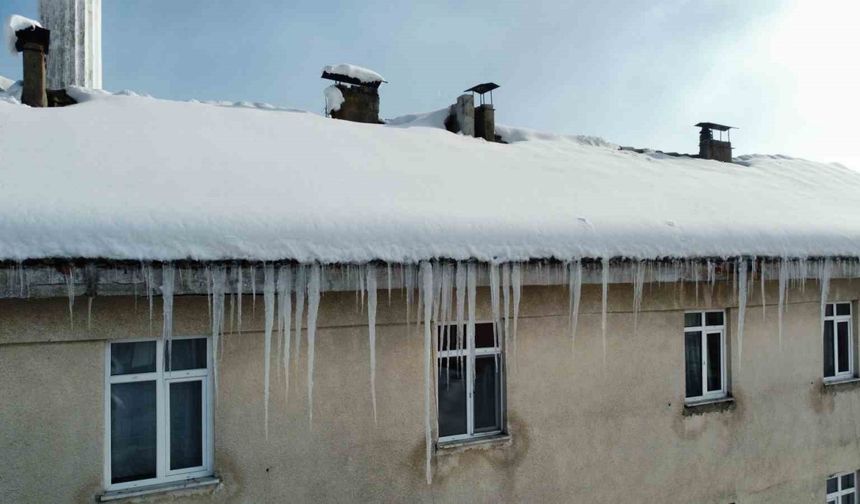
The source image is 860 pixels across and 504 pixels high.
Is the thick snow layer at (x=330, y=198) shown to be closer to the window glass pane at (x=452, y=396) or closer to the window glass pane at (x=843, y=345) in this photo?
the window glass pane at (x=452, y=396)

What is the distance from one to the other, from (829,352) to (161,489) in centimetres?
802

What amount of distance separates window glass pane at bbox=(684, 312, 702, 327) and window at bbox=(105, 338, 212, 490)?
16.7 feet

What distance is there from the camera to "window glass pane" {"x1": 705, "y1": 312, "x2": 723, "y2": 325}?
6426 mm

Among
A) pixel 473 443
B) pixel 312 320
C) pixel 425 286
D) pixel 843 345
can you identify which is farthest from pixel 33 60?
pixel 843 345

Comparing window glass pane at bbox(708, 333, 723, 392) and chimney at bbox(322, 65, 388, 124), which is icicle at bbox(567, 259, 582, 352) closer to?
window glass pane at bbox(708, 333, 723, 392)

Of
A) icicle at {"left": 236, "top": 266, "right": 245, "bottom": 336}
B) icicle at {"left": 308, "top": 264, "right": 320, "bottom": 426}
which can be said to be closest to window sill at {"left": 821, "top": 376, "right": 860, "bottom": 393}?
icicle at {"left": 308, "top": 264, "right": 320, "bottom": 426}

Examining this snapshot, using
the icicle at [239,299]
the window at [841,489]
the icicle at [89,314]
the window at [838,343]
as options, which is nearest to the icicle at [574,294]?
the icicle at [239,299]

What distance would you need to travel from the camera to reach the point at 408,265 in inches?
166

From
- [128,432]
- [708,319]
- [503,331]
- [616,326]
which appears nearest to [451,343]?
[503,331]

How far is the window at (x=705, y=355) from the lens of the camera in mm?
6289

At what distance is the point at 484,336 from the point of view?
525cm

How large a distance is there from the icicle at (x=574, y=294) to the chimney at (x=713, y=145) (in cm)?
904

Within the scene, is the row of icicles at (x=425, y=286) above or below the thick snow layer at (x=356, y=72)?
below

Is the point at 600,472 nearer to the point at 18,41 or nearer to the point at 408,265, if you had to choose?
the point at 408,265
